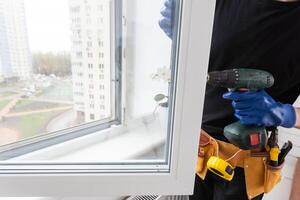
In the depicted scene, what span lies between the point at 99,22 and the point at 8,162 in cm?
63

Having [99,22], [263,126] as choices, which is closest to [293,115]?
[263,126]

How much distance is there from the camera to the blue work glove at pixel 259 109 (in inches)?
28.9

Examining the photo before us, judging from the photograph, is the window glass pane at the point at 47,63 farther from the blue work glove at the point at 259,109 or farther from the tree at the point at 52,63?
the blue work glove at the point at 259,109

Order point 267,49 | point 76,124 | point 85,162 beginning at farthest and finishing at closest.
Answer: point 76,124, point 267,49, point 85,162

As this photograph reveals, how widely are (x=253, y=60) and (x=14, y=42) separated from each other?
0.83 m

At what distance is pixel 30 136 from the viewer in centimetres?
93

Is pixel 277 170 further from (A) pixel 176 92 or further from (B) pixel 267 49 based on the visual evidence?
(A) pixel 176 92

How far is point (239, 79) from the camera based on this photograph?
0.68 meters

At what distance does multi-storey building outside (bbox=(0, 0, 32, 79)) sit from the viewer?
0.80 meters

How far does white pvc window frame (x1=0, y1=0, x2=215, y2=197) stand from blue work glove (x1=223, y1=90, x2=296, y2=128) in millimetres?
216

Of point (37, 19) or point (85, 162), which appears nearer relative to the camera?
point (85, 162)

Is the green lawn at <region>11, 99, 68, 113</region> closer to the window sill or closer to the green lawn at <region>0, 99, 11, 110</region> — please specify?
the green lawn at <region>0, 99, 11, 110</region>

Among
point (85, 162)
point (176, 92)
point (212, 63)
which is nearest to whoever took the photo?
point (176, 92)

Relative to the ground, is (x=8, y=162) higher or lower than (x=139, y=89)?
lower
